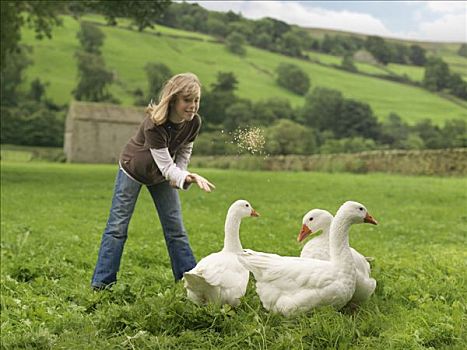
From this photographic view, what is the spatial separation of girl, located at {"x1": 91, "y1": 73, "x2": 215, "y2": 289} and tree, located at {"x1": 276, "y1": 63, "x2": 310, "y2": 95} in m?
66.3

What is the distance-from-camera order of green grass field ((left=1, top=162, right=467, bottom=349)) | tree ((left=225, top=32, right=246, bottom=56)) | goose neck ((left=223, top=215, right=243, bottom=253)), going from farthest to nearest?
1. tree ((left=225, top=32, right=246, bottom=56))
2. goose neck ((left=223, top=215, right=243, bottom=253))
3. green grass field ((left=1, top=162, right=467, bottom=349))

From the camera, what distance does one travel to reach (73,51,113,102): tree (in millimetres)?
101188

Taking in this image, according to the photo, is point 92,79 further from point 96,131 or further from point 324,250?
point 324,250

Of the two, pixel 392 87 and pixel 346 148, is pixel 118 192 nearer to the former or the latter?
pixel 346 148

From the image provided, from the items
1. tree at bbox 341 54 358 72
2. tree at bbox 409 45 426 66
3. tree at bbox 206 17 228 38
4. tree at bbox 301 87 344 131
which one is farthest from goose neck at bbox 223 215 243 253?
tree at bbox 341 54 358 72

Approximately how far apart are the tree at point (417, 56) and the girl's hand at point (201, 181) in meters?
52.2

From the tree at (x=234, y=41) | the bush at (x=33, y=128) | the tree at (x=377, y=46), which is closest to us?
the tree at (x=234, y=41)

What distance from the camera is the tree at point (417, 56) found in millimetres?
55344

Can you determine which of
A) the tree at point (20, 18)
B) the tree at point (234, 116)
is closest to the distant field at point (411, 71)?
the tree at point (20, 18)

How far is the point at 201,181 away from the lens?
5.70 m

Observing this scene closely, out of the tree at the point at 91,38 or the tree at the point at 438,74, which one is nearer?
the tree at the point at 438,74

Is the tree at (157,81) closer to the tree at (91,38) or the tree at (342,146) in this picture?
the tree at (342,146)

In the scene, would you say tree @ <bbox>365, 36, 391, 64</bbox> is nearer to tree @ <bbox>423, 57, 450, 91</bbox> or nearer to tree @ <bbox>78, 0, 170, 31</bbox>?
tree @ <bbox>423, 57, 450, 91</bbox>

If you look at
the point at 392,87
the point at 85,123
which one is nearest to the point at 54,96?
the point at 85,123
